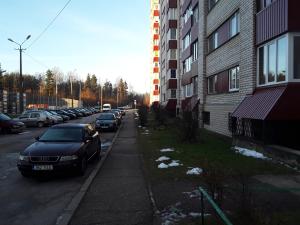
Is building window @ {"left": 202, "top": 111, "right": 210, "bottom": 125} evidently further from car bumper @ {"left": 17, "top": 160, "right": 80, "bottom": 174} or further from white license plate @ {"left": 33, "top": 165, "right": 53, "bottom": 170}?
white license plate @ {"left": 33, "top": 165, "right": 53, "bottom": 170}

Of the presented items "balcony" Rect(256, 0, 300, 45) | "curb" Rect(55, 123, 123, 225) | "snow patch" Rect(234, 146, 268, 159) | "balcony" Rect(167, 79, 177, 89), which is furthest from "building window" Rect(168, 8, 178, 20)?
"curb" Rect(55, 123, 123, 225)

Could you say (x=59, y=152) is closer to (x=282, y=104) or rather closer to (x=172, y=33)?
(x=282, y=104)

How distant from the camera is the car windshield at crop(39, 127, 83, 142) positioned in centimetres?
1238

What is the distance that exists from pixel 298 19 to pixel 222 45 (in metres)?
9.42

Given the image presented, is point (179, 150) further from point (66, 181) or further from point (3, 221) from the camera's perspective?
point (3, 221)

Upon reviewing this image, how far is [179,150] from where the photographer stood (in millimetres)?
15562

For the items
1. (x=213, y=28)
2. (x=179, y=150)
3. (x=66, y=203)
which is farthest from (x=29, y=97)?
(x=66, y=203)

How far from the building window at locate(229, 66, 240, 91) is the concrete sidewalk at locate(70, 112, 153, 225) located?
8.20m

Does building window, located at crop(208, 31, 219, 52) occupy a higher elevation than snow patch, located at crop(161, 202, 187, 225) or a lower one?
higher

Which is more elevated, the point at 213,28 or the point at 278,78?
the point at 213,28

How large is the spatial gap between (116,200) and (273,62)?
8302 millimetres

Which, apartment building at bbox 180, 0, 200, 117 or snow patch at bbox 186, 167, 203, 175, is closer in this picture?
snow patch at bbox 186, 167, 203, 175

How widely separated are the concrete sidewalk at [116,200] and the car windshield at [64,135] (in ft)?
4.10

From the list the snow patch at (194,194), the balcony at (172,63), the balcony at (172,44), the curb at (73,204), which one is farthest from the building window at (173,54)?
the snow patch at (194,194)
